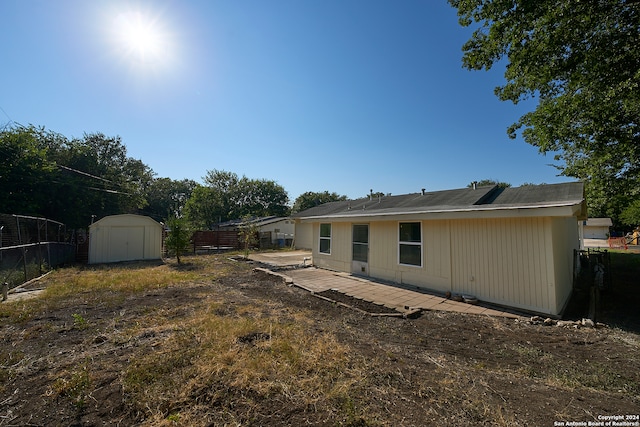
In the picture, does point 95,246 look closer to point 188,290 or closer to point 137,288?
point 137,288

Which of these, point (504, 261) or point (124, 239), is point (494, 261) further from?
point (124, 239)

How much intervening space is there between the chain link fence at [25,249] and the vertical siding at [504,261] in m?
12.0

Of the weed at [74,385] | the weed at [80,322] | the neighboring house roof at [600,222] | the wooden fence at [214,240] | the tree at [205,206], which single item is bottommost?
the weed at [80,322]

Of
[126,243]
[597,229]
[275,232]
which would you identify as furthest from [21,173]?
[597,229]

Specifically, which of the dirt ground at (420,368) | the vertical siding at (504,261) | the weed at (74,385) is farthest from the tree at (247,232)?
the weed at (74,385)

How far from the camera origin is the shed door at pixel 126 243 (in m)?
13.8

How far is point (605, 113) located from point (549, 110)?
1.21 m

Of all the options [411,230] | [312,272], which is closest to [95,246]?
[312,272]

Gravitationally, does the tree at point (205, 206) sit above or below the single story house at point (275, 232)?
above

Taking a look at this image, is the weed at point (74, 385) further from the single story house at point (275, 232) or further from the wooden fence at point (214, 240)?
the single story house at point (275, 232)

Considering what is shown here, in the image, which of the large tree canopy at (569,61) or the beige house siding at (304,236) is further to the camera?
the beige house siding at (304,236)

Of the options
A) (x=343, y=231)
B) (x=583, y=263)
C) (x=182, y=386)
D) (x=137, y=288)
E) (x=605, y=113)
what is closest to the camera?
(x=182, y=386)

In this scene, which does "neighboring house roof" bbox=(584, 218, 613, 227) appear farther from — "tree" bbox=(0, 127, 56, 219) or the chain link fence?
"tree" bbox=(0, 127, 56, 219)

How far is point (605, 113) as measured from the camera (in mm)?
6848
